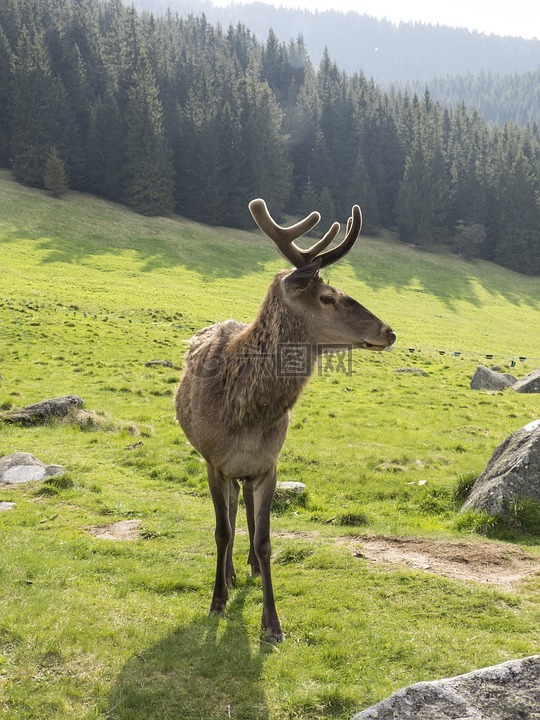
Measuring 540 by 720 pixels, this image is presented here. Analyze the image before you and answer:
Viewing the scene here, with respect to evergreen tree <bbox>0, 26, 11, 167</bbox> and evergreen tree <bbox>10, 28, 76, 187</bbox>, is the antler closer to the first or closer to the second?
evergreen tree <bbox>10, 28, 76, 187</bbox>

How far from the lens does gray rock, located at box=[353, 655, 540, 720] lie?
4184 millimetres

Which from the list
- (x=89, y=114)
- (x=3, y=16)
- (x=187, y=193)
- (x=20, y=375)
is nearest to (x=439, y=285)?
(x=187, y=193)

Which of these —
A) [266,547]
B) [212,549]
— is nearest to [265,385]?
[266,547]

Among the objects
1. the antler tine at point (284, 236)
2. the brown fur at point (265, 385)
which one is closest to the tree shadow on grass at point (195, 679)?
the brown fur at point (265, 385)

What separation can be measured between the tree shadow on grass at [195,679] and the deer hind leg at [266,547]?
0.28 meters

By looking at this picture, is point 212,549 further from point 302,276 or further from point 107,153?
point 107,153

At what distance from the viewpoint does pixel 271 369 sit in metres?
7.22

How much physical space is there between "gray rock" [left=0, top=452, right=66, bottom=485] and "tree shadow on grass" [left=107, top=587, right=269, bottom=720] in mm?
6534

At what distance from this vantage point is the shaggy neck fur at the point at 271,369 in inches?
284

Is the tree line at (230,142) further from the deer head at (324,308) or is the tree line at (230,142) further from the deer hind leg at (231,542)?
the deer head at (324,308)

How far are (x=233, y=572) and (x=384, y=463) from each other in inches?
279

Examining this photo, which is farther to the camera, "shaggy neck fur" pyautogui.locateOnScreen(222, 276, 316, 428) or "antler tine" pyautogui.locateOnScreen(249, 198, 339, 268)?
"antler tine" pyautogui.locateOnScreen(249, 198, 339, 268)

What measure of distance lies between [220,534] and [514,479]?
17.4ft

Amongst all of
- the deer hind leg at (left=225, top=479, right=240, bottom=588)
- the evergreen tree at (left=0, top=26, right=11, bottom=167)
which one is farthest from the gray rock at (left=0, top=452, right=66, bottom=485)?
the evergreen tree at (left=0, top=26, right=11, bottom=167)
